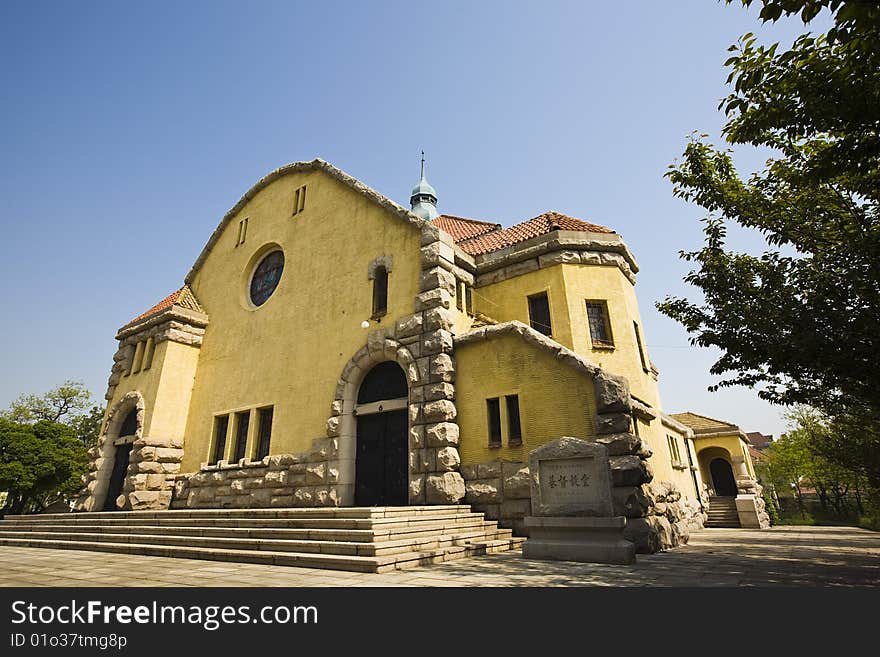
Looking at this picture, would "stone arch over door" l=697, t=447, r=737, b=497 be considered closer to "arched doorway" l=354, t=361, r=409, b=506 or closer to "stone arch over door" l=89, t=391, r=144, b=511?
"arched doorway" l=354, t=361, r=409, b=506

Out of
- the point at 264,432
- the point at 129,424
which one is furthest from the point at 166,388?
the point at 264,432

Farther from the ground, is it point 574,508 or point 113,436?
point 113,436

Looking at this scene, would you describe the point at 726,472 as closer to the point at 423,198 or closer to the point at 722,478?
the point at 722,478

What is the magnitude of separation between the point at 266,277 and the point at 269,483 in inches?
336

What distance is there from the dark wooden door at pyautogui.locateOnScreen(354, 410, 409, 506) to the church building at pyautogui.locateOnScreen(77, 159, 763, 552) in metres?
0.05

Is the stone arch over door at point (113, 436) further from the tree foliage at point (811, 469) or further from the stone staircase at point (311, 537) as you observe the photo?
the tree foliage at point (811, 469)

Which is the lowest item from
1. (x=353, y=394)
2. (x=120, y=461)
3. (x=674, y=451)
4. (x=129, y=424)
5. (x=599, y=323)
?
(x=674, y=451)

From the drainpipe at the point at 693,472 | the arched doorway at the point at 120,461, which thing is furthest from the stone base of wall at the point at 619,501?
the arched doorway at the point at 120,461

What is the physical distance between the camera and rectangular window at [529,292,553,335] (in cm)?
1451

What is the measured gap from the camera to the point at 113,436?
60.5 feet

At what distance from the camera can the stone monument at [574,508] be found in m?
8.12

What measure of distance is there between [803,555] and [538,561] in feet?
18.4

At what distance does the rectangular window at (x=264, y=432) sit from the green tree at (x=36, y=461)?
15833 millimetres

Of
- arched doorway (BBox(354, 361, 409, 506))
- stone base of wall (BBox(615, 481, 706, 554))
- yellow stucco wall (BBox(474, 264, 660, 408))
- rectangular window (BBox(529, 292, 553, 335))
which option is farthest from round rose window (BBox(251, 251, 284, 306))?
stone base of wall (BBox(615, 481, 706, 554))
